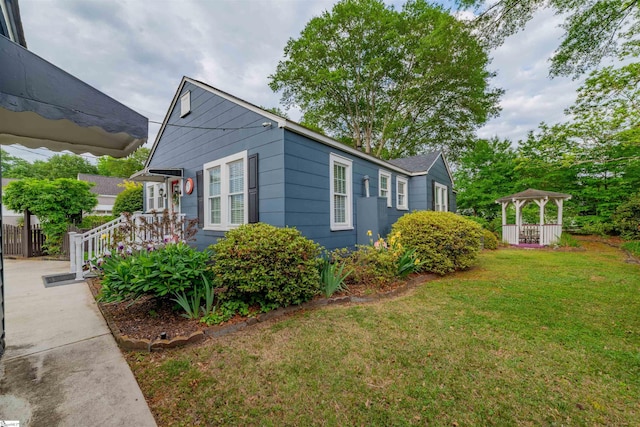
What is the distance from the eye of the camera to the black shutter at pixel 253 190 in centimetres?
513

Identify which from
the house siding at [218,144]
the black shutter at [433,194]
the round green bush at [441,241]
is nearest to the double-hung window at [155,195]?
the house siding at [218,144]

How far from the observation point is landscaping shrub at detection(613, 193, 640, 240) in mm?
10438

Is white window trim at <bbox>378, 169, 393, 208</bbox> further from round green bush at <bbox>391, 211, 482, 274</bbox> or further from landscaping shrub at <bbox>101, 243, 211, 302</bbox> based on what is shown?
landscaping shrub at <bbox>101, 243, 211, 302</bbox>

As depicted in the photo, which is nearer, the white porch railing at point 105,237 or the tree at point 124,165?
the white porch railing at point 105,237

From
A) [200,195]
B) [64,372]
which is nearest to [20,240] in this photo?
[200,195]

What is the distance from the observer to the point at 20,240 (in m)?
8.33

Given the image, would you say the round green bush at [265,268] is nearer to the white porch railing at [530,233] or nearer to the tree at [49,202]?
the tree at [49,202]

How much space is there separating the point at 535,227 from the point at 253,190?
1298cm

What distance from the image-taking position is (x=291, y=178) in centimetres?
486

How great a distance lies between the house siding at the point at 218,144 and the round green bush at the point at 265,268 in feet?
3.75

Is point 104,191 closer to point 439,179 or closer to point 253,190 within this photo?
point 253,190

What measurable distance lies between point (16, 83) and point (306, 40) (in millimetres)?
17468

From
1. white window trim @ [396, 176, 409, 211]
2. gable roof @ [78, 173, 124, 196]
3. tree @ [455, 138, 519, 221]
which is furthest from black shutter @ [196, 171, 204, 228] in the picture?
gable roof @ [78, 173, 124, 196]

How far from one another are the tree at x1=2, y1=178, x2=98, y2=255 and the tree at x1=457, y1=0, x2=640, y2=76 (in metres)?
11.9
